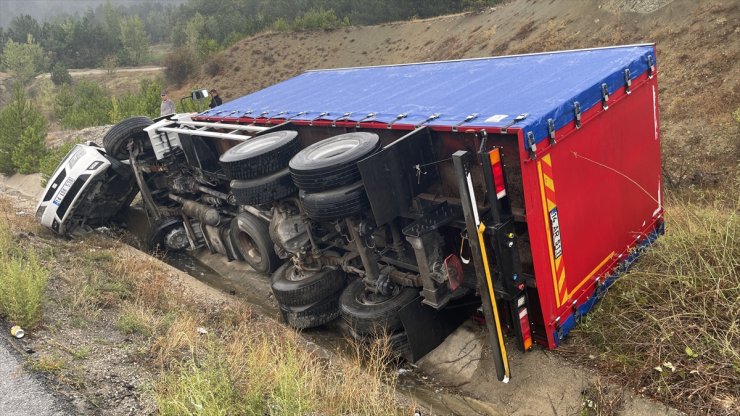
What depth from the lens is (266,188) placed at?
5578 millimetres

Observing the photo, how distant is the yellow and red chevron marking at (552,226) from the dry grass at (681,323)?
20.6 inches

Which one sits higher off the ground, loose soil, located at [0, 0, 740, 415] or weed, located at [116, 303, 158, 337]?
weed, located at [116, 303, 158, 337]

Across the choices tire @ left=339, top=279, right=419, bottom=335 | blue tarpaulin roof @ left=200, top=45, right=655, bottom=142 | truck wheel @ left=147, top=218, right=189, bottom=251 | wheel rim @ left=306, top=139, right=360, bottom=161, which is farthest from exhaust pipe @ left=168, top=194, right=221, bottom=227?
wheel rim @ left=306, top=139, right=360, bottom=161

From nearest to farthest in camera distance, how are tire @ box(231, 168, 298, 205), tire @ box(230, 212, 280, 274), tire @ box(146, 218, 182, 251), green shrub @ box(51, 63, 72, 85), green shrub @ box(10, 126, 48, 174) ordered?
tire @ box(231, 168, 298, 205) → tire @ box(230, 212, 280, 274) → tire @ box(146, 218, 182, 251) → green shrub @ box(10, 126, 48, 174) → green shrub @ box(51, 63, 72, 85)

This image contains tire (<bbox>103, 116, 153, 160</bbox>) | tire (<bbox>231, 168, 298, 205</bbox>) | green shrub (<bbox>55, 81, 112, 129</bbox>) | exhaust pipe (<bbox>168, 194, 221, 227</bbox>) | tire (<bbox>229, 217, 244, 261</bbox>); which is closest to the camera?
tire (<bbox>231, 168, 298, 205</bbox>)

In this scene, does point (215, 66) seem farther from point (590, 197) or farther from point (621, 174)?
point (590, 197)

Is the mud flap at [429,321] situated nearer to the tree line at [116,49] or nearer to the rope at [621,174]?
the rope at [621,174]

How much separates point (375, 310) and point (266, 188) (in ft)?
5.31

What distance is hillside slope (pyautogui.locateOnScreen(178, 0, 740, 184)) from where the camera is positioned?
9461 millimetres

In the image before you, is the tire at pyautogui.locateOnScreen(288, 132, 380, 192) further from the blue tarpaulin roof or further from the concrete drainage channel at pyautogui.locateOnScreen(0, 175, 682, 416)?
the concrete drainage channel at pyautogui.locateOnScreen(0, 175, 682, 416)

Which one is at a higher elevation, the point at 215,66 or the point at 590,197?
the point at 590,197

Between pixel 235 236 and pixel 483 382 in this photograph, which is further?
pixel 235 236

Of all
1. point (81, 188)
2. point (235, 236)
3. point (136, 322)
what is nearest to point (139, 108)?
point (81, 188)

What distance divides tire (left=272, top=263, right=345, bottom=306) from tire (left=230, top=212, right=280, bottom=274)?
3.22 feet
